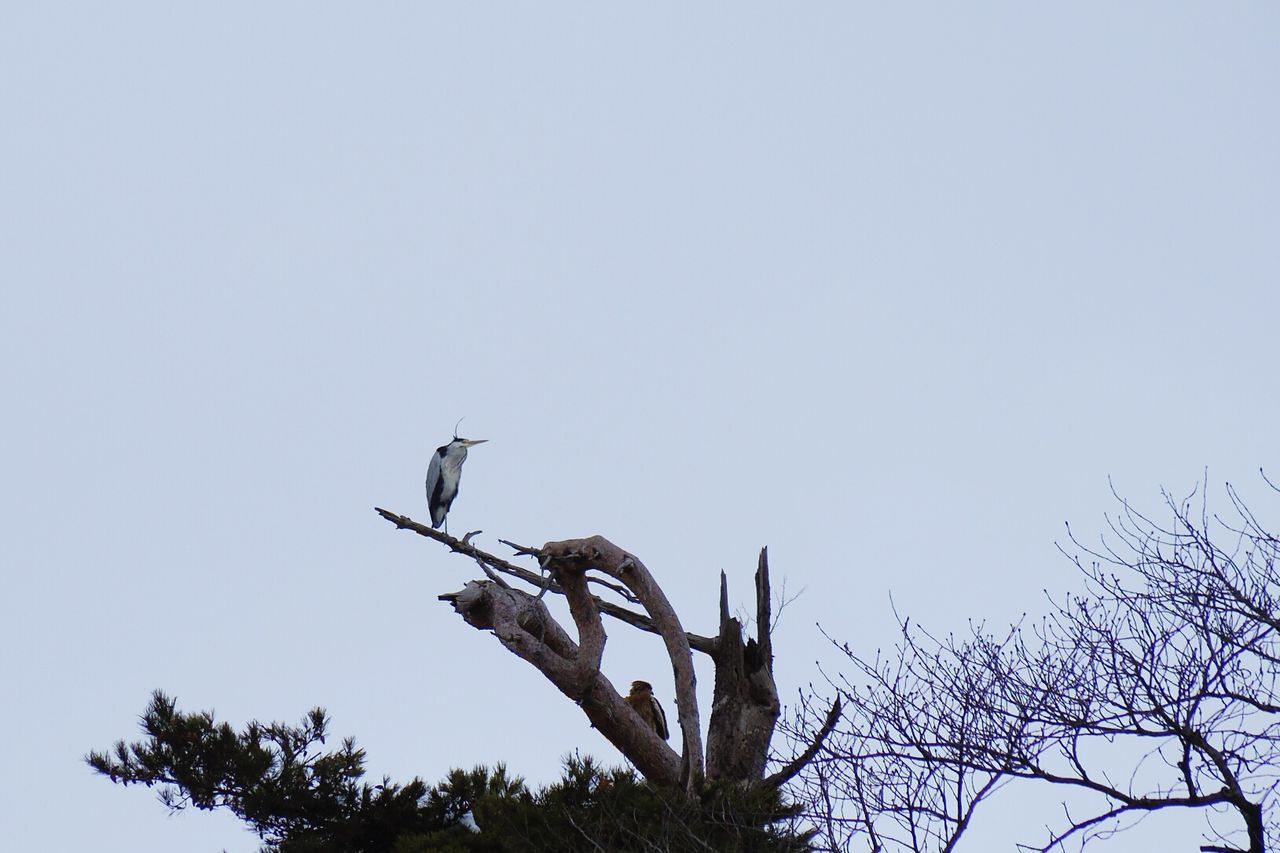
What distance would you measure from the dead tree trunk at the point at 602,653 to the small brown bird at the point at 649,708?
32.1 inches

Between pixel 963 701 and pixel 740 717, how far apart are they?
217cm

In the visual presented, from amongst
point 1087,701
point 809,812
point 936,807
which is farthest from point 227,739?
point 1087,701

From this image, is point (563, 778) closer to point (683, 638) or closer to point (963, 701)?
point (683, 638)

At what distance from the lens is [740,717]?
29.6ft

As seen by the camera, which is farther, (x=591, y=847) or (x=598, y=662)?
(x=598, y=662)

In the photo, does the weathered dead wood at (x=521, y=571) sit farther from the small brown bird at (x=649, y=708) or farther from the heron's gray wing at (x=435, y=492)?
the heron's gray wing at (x=435, y=492)

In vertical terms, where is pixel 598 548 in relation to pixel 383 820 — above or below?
above

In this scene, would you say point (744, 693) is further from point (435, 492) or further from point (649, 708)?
point (435, 492)

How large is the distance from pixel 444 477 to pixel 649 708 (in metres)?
5.42

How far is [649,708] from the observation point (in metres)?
10.2

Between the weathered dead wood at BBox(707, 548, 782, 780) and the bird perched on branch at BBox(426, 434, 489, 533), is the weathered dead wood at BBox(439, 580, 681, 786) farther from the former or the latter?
the bird perched on branch at BBox(426, 434, 489, 533)

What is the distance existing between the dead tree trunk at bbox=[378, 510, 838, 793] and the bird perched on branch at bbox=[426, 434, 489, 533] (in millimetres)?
5532

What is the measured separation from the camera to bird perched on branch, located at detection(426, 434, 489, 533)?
586 inches

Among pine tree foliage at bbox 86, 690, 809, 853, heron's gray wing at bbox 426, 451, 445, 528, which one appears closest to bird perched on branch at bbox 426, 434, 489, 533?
heron's gray wing at bbox 426, 451, 445, 528
